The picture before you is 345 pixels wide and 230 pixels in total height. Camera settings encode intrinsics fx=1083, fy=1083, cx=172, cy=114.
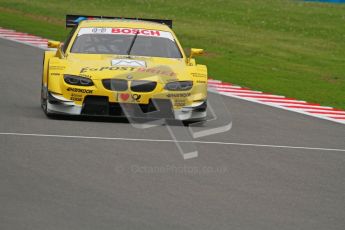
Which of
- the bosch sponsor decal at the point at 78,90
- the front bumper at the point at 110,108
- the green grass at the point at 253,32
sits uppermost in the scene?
the bosch sponsor decal at the point at 78,90

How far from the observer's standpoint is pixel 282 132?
45.0 ft

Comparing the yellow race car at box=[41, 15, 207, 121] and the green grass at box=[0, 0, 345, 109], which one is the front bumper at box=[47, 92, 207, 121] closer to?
the yellow race car at box=[41, 15, 207, 121]

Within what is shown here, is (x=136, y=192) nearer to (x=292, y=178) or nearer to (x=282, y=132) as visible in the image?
(x=292, y=178)

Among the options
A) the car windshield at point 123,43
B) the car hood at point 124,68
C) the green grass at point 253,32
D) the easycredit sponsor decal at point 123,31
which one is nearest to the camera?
the car hood at point 124,68

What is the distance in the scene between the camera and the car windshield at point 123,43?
14.1m

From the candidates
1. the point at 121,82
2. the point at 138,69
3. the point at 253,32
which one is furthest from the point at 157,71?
the point at 253,32

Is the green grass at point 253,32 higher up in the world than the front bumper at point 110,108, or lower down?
lower down

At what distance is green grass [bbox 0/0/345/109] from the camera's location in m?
21.6

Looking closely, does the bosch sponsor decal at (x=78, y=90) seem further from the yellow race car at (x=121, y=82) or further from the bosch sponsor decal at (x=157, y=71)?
the bosch sponsor decal at (x=157, y=71)

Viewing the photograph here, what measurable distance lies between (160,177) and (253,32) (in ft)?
75.4

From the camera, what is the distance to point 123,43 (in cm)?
1423

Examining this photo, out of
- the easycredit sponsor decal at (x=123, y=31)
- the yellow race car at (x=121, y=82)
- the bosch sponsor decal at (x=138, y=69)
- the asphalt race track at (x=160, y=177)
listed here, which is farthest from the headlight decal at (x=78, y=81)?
the easycredit sponsor decal at (x=123, y=31)

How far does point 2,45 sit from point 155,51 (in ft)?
32.2

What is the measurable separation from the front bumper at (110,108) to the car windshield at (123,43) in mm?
1188
